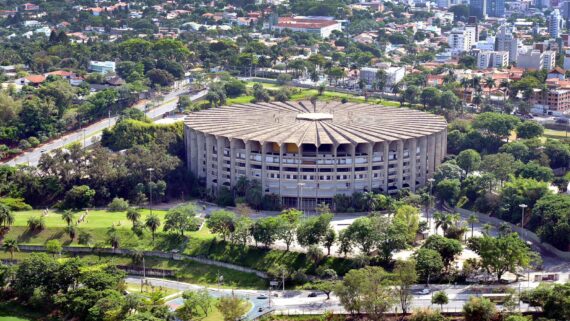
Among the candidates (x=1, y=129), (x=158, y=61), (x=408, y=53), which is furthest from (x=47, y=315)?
(x=408, y=53)

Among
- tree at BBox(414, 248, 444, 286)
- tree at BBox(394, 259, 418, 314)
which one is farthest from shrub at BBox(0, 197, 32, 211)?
tree at BBox(394, 259, 418, 314)

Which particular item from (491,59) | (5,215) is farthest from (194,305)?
(491,59)

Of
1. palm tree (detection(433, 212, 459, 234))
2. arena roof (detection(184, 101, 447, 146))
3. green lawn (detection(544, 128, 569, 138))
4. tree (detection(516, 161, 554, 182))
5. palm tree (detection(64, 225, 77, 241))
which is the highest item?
arena roof (detection(184, 101, 447, 146))

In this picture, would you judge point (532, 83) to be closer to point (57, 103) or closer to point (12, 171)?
point (57, 103)

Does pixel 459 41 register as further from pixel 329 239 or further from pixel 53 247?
pixel 53 247

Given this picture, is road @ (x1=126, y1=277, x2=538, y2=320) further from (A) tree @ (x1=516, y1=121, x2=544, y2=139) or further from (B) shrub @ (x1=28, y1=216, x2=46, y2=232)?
(A) tree @ (x1=516, y1=121, x2=544, y2=139)
